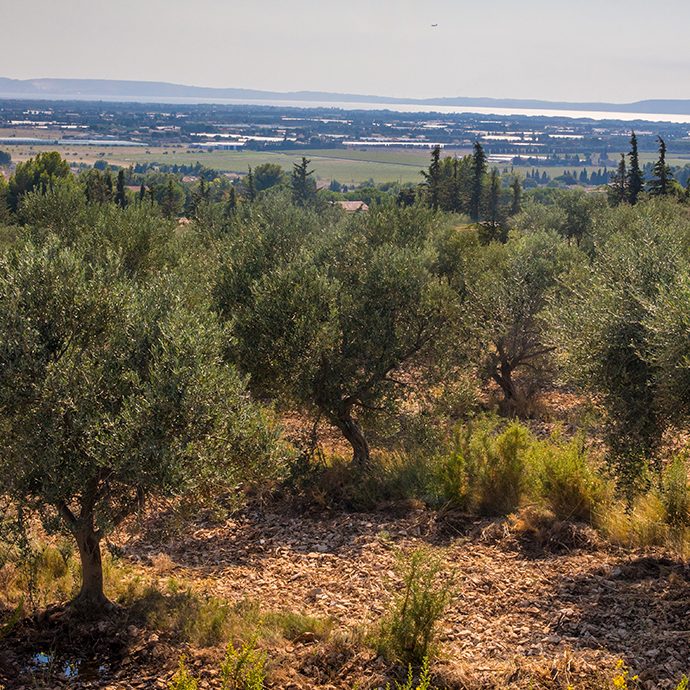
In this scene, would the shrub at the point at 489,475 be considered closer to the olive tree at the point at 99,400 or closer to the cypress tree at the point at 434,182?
the olive tree at the point at 99,400

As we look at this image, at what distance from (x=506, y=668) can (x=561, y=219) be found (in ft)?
199

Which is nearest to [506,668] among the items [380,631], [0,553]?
[380,631]

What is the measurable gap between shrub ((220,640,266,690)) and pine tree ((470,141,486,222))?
87550 millimetres

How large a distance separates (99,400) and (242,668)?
4490mm

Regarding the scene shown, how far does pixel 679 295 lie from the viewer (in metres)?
12.4

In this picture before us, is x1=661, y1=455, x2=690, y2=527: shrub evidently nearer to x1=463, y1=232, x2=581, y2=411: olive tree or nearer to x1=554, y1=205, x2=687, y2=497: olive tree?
x1=554, y1=205, x2=687, y2=497: olive tree

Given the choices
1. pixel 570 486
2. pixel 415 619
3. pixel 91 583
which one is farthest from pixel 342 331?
pixel 415 619

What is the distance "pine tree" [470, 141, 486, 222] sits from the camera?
9366cm

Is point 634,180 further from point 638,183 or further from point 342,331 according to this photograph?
point 342,331

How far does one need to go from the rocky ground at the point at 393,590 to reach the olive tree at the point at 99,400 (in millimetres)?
1815

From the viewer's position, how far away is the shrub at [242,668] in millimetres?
8884

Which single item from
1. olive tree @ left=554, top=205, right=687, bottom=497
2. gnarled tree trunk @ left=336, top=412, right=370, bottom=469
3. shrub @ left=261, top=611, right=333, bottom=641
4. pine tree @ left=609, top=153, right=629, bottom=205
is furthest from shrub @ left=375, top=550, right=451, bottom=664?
pine tree @ left=609, top=153, right=629, bottom=205

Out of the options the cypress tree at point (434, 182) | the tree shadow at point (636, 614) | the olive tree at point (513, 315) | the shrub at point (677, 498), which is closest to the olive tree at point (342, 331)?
the olive tree at point (513, 315)

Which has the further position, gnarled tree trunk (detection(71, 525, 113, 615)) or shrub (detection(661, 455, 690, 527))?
shrub (detection(661, 455, 690, 527))
